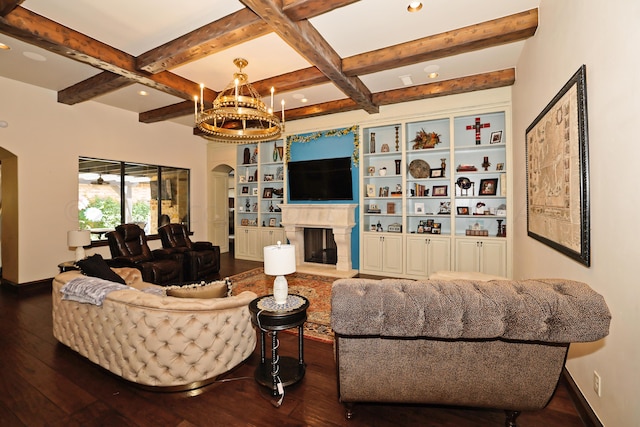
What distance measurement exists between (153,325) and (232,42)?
283 cm

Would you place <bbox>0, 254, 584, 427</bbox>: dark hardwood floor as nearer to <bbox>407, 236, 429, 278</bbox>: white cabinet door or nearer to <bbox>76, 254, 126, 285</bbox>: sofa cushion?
<bbox>76, 254, 126, 285</bbox>: sofa cushion

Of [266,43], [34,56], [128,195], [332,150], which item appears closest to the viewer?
[266,43]

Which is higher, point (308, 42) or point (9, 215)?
point (308, 42)

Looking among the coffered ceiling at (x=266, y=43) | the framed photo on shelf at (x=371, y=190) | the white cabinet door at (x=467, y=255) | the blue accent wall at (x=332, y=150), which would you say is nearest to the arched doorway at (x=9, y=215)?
the coffered ceiling at (x=266, y=43)

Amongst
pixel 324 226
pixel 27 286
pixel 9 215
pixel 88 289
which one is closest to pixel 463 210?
pixel 324 226

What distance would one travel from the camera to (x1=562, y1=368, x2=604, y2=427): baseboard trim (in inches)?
71.5

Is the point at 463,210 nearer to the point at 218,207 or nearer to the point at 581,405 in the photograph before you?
the point at 581,405

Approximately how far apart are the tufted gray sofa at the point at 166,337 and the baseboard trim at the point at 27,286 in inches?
139

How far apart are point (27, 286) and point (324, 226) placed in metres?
5.08

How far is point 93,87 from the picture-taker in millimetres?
4477

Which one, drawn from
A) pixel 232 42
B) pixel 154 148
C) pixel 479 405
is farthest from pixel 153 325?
pixel 154 148

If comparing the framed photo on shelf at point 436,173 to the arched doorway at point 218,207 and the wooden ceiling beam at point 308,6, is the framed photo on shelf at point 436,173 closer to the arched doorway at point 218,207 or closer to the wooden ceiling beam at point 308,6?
the wooden ceiling beam at point 308,6

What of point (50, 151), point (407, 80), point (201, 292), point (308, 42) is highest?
point (407, 80)

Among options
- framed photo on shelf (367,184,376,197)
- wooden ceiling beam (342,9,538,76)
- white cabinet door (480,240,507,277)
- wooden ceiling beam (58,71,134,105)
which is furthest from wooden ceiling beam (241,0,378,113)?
white cabinet door (480,240,507,277)
